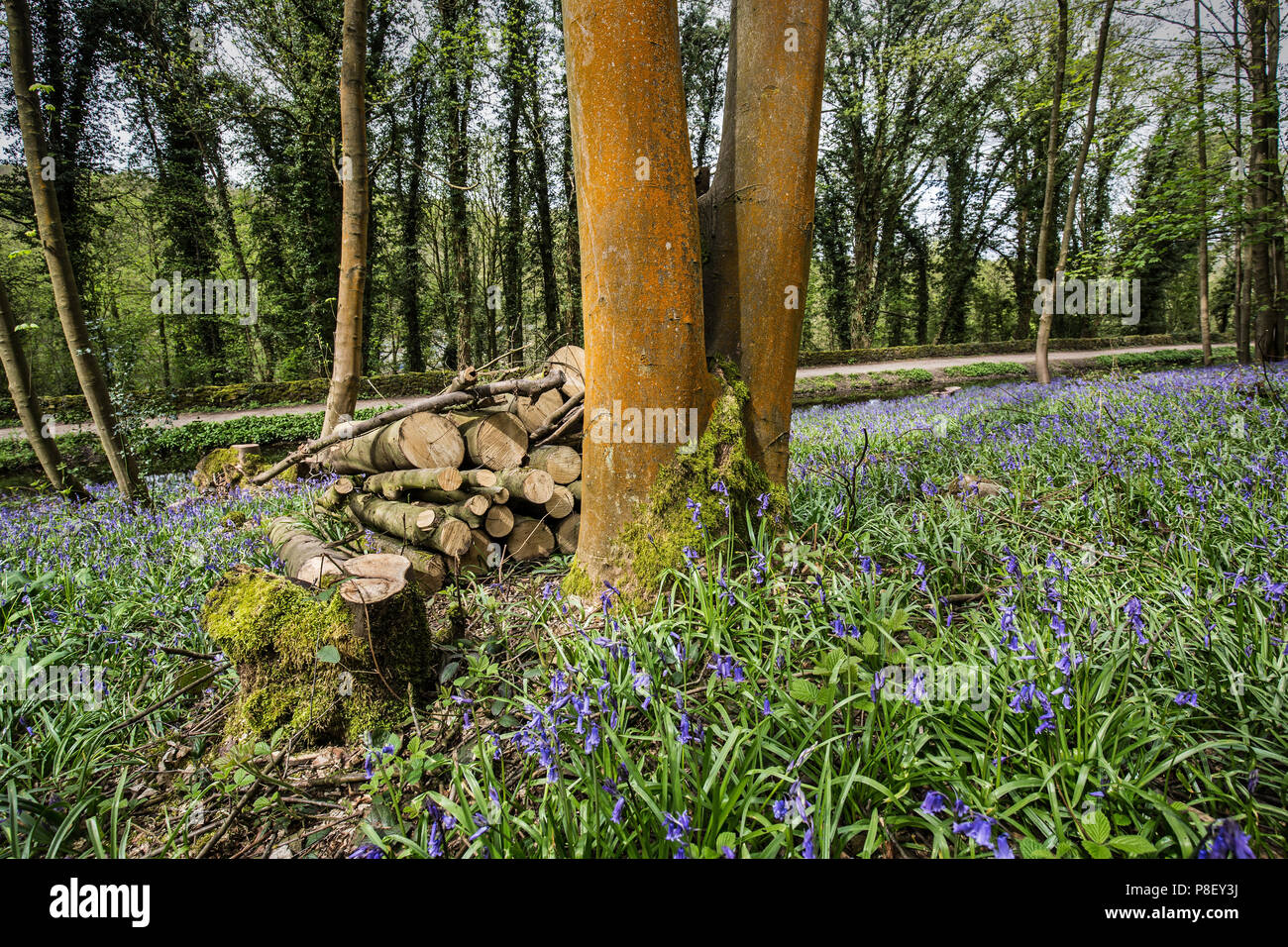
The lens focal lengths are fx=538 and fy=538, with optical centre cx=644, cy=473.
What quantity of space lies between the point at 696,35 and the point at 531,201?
10229 mm

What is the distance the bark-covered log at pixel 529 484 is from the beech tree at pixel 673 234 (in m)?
0.68

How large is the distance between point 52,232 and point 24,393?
6.45 ft

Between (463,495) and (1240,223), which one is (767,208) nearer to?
(463,495)

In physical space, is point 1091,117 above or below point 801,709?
above

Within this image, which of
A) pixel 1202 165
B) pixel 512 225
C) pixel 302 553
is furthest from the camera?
pixel 512 225

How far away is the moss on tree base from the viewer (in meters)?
2.58

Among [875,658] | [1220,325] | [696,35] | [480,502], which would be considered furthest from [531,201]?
[1220,325]

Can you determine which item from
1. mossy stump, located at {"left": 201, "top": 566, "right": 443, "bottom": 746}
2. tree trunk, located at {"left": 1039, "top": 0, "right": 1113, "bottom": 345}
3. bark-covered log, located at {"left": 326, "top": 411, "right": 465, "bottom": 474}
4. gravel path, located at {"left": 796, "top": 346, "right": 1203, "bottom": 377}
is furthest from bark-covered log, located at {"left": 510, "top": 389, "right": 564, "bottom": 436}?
gravel path, located at {"left": 796, "top": 346, "right": 1203, "bottom": 377}

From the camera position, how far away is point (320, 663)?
2.12m

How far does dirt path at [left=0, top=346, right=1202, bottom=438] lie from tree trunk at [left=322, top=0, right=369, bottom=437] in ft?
12.0

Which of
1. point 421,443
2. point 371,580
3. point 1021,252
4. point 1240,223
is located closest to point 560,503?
point 421,443

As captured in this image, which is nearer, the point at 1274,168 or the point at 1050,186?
the point at 1274,168

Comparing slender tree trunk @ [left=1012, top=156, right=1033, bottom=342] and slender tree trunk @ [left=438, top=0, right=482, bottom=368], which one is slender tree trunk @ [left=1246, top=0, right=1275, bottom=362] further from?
slender tree trunk @ [left=1012, top=156, right=1033, bottom=342]
